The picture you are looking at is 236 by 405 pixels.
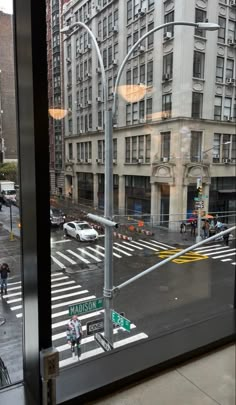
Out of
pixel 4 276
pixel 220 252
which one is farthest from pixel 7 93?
pixel 220 252

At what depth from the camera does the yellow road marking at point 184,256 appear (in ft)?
7.44

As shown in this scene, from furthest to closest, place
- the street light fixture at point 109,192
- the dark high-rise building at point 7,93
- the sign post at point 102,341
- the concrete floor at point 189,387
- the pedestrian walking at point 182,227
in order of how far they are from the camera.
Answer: the pedestrian walking at point 182,227
the street light fixture at point 109,192
the sign post at point 102,341
the concrete floor at point 189,387
the dark high-rise building at point 7,93

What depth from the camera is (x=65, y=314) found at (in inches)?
61.9

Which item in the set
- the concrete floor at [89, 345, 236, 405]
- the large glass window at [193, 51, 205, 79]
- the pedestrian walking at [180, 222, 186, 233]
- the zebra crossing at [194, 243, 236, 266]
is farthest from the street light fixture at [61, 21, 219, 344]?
the zebra crossing at [194, 243, 236, 266]

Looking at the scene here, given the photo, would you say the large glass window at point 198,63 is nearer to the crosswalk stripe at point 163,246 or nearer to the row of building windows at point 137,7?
the row of building windows at point 137,7

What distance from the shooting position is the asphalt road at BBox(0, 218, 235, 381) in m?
1.49

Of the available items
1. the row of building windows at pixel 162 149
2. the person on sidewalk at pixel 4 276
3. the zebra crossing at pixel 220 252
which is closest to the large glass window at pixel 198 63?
the row of building windows at pixel 162 149

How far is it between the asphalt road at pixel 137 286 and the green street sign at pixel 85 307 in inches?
1.1

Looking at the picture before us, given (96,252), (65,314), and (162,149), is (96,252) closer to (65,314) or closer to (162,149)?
(65,314)

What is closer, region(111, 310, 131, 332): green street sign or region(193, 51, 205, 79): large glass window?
region(111, 310, 131, 332): green street sign

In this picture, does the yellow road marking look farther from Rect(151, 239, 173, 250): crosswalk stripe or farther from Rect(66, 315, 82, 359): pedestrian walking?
Rect(66, 315, 82, 359): pedestrian walking

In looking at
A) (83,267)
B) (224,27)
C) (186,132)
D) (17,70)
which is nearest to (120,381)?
(83,267)

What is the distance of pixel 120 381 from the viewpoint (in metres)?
1.30

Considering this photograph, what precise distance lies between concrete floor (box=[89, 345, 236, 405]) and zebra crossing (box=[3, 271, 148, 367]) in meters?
0.29
